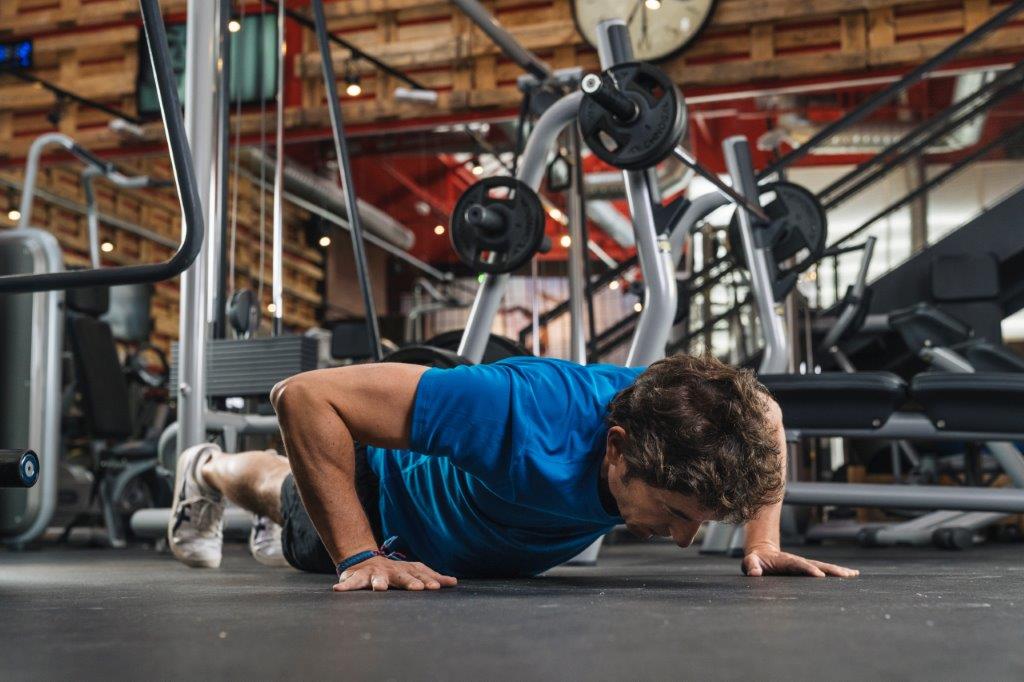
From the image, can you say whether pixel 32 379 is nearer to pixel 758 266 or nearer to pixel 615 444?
pixel 758 266

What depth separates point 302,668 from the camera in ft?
2.70

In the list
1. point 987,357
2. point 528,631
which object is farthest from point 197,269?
point 987,357

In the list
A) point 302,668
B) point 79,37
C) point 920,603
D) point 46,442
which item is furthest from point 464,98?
point 302,668

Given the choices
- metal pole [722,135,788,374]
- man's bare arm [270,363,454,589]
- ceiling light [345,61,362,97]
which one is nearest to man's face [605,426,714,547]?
man's bare arm [270,363,454,589]

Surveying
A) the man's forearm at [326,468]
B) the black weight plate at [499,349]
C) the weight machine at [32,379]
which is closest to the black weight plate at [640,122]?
the black weight plate at [499,349]

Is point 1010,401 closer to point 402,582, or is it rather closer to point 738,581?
point 738,581

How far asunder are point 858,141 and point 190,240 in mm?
7242

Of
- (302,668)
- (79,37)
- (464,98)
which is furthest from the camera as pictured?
(79,37)

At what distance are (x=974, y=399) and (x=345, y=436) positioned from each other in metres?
1.92

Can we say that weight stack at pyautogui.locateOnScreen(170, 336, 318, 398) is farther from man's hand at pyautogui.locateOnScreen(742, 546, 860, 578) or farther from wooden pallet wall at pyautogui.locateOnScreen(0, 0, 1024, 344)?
wooden pallet wall at pyautogui.locateOnScreen(0, 0, 1024, 344)

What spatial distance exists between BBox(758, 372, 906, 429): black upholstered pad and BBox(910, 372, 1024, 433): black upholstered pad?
2.9 inches

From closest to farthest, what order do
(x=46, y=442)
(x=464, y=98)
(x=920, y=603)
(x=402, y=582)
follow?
(x=920, y=603)
(x=402, y=582)
(x=46, y=442)
(x=464, y=98)

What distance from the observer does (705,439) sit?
1438 mm

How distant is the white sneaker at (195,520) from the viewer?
242 cm
